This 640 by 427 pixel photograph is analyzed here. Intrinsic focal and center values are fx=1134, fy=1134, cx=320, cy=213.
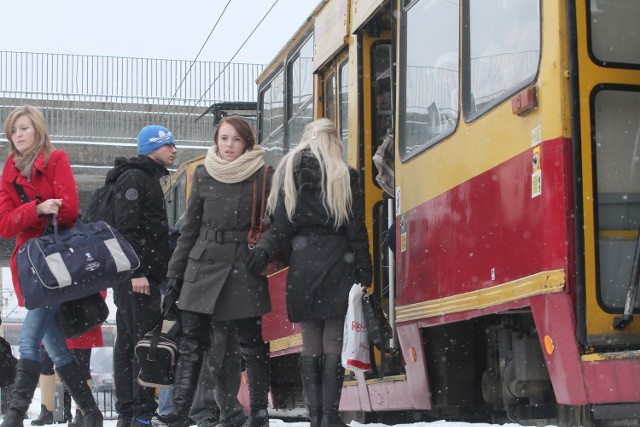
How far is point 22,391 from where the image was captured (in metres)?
6.02

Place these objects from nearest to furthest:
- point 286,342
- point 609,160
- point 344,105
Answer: point 609,160 → point 344,105 → point 286,342

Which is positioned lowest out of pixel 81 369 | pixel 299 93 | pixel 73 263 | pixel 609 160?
pixel 81 369

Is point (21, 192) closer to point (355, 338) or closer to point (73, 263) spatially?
point (73, 263)

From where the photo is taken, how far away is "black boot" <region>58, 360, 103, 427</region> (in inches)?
243

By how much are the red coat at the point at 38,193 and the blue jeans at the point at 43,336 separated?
0.41ft

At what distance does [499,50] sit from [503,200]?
0.66 metres

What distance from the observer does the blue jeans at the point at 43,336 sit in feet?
19.8

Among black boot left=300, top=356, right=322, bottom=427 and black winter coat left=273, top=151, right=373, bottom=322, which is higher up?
black winter coat left=273, top=151, right=373, bottom=322

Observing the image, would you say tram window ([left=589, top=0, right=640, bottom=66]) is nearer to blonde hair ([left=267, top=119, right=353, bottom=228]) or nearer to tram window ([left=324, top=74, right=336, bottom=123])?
blonde hair ([left=267, top=119, right=353, bottom=228])

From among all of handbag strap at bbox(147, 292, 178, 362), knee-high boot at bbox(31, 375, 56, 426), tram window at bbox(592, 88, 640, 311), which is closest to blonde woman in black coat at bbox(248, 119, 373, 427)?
handbag strap at bbox(147, 292, 178, 362)

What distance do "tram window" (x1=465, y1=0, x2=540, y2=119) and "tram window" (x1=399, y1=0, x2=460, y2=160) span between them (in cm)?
23

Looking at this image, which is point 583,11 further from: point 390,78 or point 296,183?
point 390,78

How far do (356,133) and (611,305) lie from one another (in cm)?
307

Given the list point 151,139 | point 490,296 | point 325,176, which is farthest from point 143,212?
point 490,296
